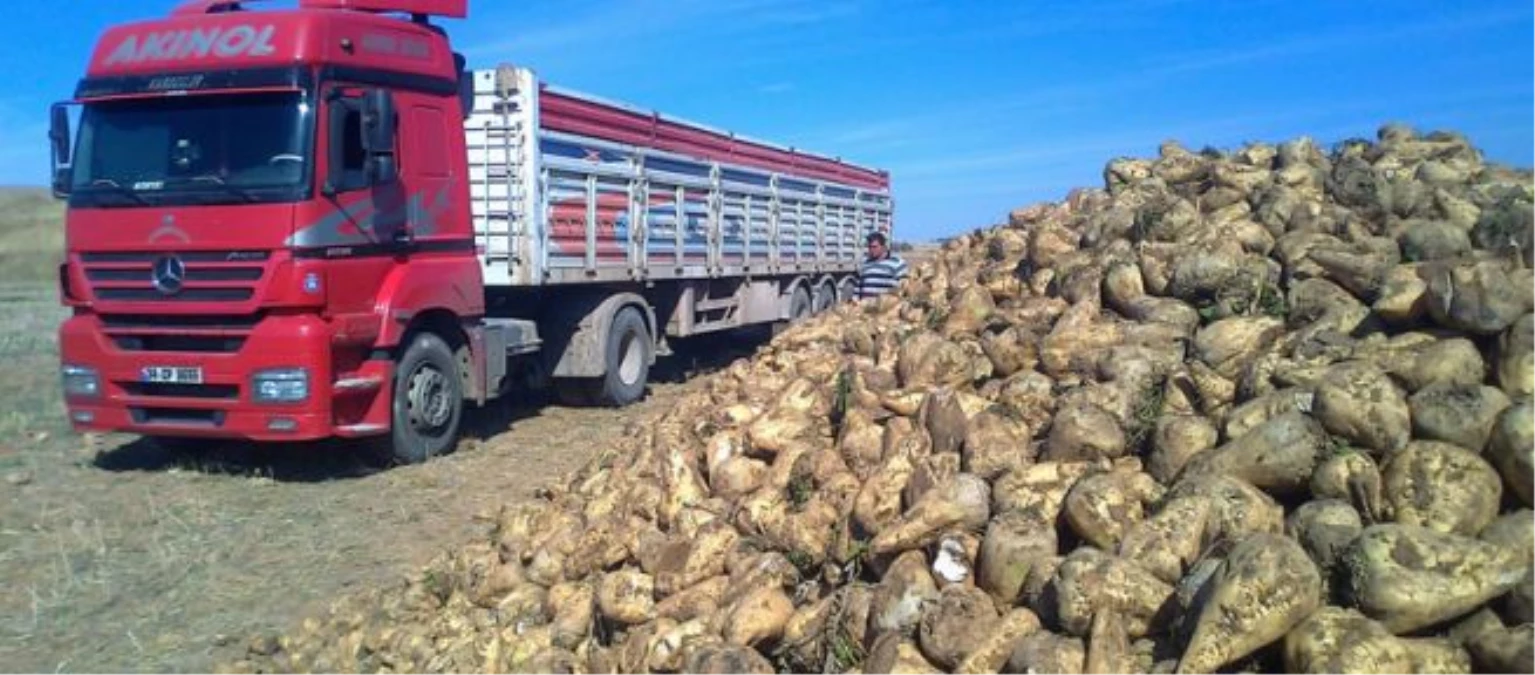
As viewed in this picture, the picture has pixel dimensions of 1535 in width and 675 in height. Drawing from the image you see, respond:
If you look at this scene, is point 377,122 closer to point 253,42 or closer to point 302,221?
point 302,221

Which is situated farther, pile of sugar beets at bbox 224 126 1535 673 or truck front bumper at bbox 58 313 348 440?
truck front bumper at bbox 58 313 348 440

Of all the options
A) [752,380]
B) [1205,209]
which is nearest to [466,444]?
[752,380]

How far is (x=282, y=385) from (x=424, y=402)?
1232 millimetres

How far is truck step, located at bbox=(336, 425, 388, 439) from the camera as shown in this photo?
8.44m

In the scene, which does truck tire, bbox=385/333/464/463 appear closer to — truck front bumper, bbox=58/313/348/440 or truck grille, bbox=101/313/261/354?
truck front bumper, bbox=58/313/348/440

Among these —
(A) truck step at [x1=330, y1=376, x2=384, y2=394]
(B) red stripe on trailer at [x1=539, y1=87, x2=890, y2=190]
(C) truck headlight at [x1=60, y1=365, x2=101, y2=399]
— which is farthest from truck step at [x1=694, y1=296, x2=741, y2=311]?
(C) truck headlight at [x1=60, y1=365, x2=101, y2=399]

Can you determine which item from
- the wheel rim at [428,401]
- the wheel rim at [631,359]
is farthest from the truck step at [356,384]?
the wheel rim at [631,359]

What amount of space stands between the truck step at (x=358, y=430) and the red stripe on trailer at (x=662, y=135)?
2874 mm

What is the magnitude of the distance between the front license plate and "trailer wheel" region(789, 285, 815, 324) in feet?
28.2

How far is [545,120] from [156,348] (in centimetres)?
342

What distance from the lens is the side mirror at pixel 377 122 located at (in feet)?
26.8

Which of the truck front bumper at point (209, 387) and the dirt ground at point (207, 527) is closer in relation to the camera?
the dirt ground at point (207, 527)

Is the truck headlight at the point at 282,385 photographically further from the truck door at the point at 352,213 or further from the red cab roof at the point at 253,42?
the red cab roof at the point at 253,42

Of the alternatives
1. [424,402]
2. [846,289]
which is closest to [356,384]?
[424,402]
